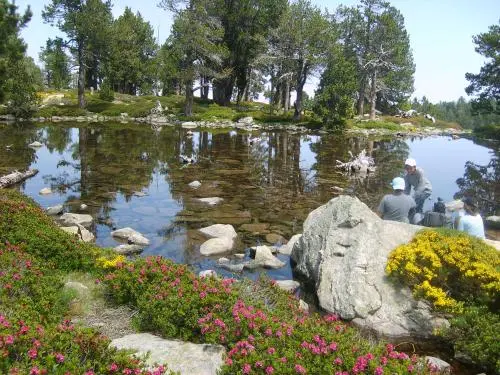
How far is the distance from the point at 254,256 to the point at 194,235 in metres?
2.44

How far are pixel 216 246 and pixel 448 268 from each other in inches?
240

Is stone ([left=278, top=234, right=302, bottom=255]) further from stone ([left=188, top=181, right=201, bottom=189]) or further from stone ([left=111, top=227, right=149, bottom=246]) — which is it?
stone ([left=188, top=181, right=201, bottom=189])

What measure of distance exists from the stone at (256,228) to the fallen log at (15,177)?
10874mm

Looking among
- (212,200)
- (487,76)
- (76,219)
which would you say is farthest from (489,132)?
(76,219)

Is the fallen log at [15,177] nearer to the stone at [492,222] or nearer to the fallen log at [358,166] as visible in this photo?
the fallen log at [358,166]

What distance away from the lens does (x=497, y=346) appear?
683cm

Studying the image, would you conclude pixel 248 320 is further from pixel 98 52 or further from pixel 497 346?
pixel 98 52

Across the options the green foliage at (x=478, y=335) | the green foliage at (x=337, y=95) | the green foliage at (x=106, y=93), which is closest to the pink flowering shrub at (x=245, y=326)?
the green foliage at (x=478, y=335)

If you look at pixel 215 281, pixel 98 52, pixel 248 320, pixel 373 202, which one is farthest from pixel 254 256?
pixel 98 52

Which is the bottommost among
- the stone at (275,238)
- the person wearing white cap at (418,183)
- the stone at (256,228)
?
the stone at (275,238)

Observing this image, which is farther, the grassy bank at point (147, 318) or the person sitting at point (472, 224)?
the person sitting at point (472, 224)

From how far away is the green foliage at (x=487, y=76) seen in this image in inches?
2687

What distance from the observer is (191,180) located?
74.2ft

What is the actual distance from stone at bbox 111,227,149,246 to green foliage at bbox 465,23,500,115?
70823 millimetres
